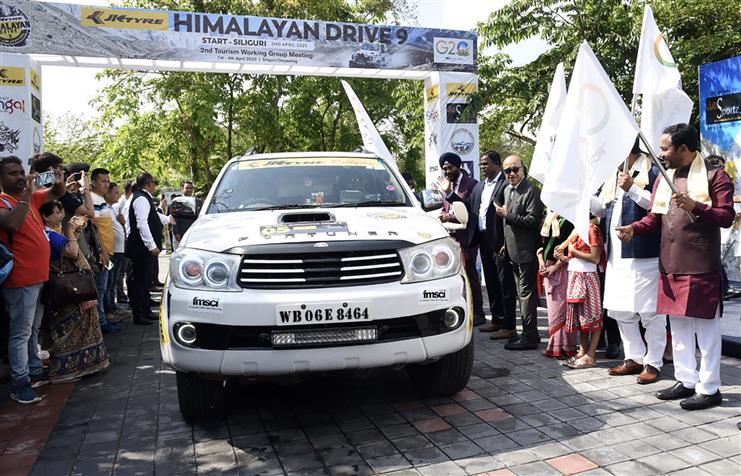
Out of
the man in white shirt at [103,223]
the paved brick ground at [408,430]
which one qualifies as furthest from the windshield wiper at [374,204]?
the man in white shirt at [103,223]

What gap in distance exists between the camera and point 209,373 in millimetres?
3545

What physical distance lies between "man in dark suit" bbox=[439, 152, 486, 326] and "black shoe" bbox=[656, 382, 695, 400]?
286 centimetres

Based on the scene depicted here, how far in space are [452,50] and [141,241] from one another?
7.46m

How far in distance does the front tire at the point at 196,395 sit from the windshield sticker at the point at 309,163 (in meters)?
1.98

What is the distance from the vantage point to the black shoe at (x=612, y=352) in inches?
213

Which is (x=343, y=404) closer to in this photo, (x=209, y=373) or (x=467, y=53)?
(x=209, y=373)

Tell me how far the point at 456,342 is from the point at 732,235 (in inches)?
323

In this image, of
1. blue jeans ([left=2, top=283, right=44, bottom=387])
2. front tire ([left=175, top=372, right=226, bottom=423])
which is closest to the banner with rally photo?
front tire ([left=175, top=372, right=226, bottom=423])

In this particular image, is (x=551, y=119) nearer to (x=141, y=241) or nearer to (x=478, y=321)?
(x=478, y=321)

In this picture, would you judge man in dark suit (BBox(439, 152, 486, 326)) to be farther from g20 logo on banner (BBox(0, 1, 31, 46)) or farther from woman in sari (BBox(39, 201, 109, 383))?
g20 logo on banner (BBox(0, 1, 31, 46))

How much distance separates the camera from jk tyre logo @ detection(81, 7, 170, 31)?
1002 centimetres

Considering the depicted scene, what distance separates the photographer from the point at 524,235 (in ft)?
18.6

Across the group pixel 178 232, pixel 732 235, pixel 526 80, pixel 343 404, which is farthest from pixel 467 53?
pixel 343 404

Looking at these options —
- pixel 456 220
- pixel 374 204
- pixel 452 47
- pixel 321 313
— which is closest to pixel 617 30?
pixel 452 47
